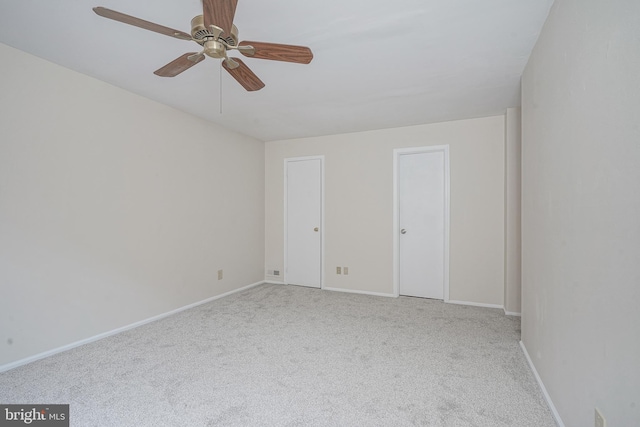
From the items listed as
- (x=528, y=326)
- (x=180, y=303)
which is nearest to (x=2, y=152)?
→ (x=180, y=303)

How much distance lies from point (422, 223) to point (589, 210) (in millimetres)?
2923

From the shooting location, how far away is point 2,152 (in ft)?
7.24

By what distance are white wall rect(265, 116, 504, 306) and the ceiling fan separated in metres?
2.77

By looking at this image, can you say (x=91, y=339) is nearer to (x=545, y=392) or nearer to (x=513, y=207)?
(x=545, y=392)

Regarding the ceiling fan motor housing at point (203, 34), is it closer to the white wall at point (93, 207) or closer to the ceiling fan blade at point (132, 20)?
the ceiling fan blade at point (132, 20)

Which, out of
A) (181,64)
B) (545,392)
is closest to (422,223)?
(545,392)

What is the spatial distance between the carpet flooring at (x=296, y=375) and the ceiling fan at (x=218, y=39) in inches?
80.6

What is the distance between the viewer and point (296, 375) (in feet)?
7.18

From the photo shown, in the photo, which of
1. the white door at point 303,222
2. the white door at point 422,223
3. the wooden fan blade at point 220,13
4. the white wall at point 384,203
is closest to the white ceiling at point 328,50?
the wooden fan blade at point 220,13

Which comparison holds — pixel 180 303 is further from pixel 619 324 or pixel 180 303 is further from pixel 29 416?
pixel 619 324

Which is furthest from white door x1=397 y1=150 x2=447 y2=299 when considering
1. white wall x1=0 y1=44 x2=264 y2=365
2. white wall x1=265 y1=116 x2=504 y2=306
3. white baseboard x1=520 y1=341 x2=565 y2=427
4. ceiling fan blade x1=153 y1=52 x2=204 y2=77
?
ceiling fan blade x1=153 y1=52 x2=204 y2=77

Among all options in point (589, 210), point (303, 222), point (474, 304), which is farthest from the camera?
point (303, 222)

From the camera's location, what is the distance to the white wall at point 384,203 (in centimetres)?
381

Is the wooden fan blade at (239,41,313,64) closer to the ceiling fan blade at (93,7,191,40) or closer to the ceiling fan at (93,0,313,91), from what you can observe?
the ceiling fan at (93,0,313,91)
